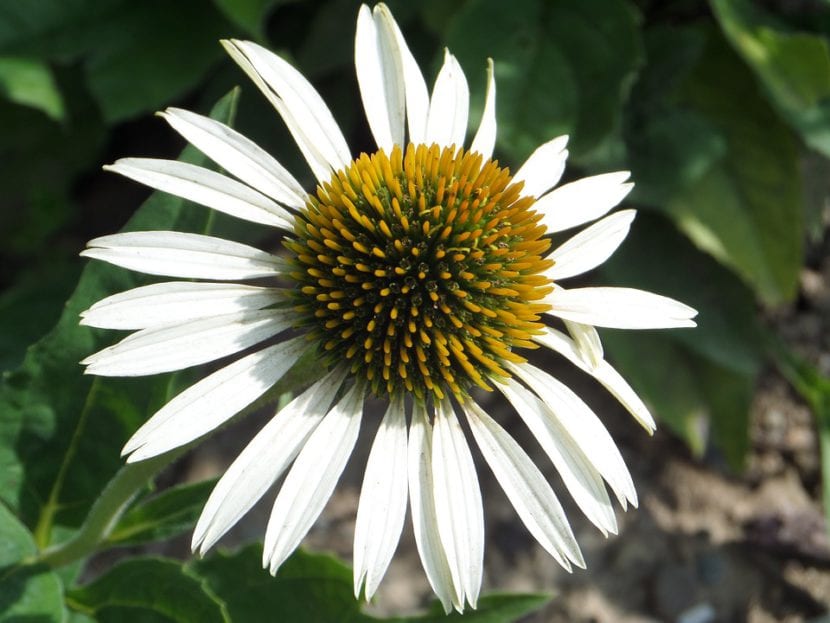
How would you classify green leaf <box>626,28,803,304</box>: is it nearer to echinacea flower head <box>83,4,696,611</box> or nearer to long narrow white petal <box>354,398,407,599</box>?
echinacea flower head <box>83,4,696,611</box>

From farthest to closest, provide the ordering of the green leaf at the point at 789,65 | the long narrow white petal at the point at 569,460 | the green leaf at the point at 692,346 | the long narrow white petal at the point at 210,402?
the green leaf at the point at 692,346 < the green leaf at the point at 789,65 < the long narrow white petal at the point at 569,460 < the long narrow white petal at the point at 210,402

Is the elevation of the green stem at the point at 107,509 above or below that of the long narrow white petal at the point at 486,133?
below

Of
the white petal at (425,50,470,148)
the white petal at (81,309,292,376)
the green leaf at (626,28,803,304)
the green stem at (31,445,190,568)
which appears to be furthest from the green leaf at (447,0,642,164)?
the green stem at (31,445,190,568)

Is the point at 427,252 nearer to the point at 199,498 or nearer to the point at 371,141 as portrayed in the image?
the point at 199,498

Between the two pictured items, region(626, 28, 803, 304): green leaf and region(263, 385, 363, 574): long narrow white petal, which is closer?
region(263, 385, 363, 574): long narrow white petal

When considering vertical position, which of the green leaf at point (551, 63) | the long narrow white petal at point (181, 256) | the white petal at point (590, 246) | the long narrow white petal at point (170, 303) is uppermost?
the green leaf at point (551, 63)

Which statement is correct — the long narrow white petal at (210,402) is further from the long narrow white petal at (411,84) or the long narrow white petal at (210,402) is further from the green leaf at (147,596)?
the long narrow white petal at (411,84)

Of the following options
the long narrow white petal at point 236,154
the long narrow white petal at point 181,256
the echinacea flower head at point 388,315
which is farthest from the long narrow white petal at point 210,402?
the long narrow white petal at point 236,154

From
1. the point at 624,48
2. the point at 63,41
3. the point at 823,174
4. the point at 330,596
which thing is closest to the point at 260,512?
the point at 330,596
